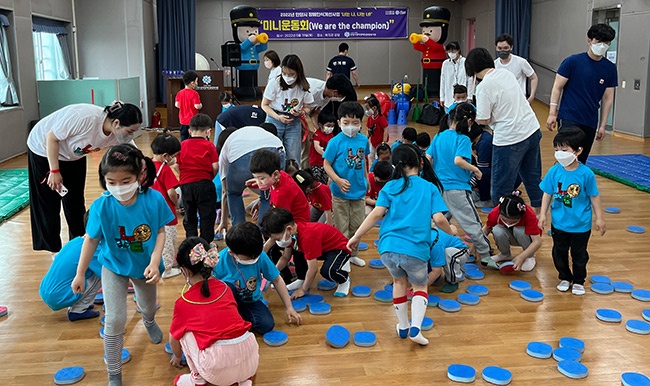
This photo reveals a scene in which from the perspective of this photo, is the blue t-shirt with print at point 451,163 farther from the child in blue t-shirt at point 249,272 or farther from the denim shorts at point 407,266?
the child in blue t-shirt at point 249,272

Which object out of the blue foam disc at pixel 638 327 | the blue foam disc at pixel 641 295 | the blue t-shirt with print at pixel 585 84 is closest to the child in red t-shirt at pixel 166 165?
the blue foam disc at pixel 638 327

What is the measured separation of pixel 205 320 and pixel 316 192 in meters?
1.80

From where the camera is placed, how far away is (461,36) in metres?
18.1

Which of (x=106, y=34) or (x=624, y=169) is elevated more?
(x=106, y=34)

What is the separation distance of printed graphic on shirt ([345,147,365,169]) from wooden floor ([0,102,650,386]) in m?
0.77

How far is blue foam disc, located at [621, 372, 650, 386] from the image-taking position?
107 inches

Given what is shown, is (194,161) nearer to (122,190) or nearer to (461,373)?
(122,190)

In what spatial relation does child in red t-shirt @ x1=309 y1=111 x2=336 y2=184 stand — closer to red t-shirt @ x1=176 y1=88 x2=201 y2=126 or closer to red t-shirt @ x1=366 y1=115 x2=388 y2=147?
red t-shirt @ x1=366 y1=115 x2=388 y2=147

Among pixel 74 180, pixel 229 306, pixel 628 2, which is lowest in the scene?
pixel 229 306

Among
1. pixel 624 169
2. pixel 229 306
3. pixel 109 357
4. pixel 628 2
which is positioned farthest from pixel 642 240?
pixel 628 2

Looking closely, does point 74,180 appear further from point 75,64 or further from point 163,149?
point 75,64

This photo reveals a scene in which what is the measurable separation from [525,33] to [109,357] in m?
13.9

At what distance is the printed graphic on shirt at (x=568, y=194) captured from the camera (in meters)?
3.75

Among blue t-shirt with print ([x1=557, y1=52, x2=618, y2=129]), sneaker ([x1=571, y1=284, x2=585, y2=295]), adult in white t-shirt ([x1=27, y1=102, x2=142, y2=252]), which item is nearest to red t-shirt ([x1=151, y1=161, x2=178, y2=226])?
adult in white t-shirt ([x1=27, y1=102, x2=142, y2=252])
